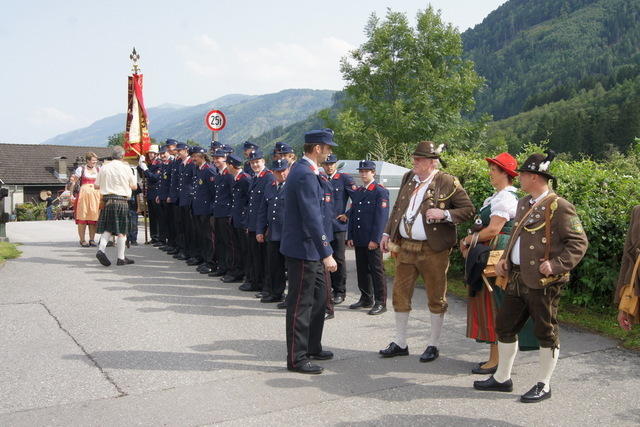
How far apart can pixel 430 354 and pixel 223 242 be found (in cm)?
499

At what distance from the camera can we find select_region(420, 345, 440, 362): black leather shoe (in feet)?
17.9

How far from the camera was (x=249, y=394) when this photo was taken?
181 inches

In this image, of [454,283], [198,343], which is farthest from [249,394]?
[454,283]

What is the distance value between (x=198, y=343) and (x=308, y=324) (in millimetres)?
1322

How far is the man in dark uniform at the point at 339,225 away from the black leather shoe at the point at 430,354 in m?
2.51

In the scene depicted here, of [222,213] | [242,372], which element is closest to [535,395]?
[242,372]

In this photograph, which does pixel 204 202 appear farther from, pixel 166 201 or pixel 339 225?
pixel 339 225

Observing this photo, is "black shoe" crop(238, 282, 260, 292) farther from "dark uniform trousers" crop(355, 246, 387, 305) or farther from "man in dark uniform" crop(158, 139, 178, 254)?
"man in dark uniform" crop(158, 139, 178, 254)

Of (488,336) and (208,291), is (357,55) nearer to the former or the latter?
(208,291)

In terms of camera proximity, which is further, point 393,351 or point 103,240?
point 103,240

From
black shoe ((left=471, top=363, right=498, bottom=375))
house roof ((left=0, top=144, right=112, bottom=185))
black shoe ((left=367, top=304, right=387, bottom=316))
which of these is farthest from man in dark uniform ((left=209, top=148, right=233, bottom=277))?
house roof ((left=0, top=144, right=112, bottom=185))

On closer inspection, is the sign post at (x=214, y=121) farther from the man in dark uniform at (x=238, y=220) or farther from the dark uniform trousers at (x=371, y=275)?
the dark uniform trousers at (x=371, y=275)

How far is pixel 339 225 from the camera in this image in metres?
7.87

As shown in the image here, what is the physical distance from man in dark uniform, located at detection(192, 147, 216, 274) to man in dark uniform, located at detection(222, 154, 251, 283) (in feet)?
2.31
